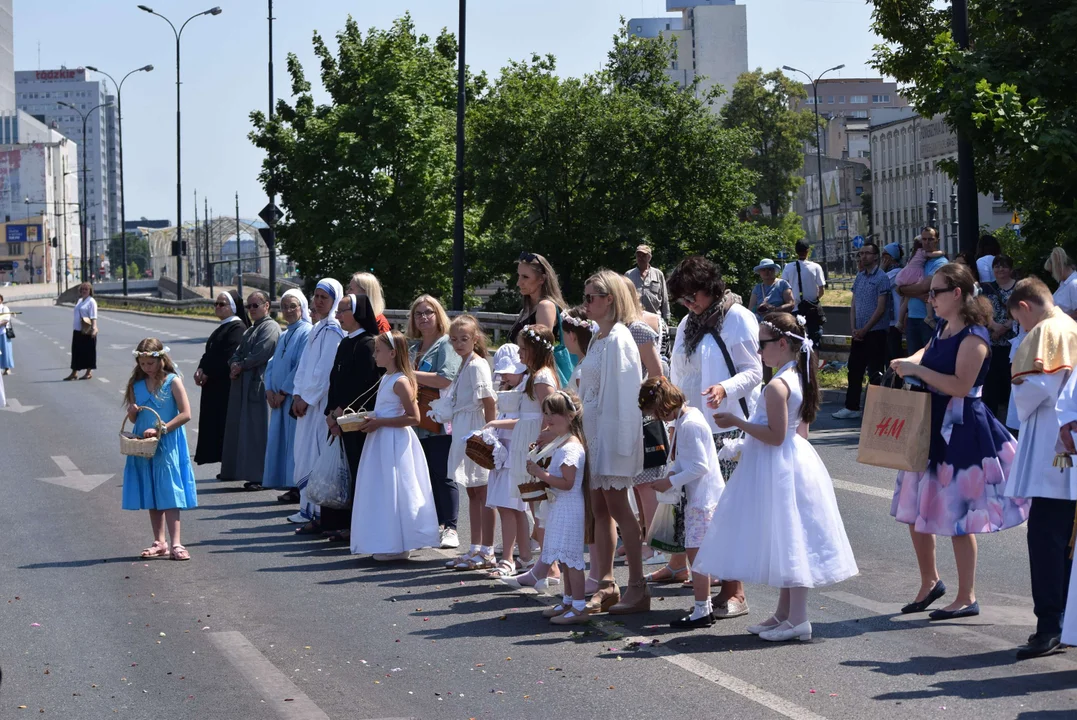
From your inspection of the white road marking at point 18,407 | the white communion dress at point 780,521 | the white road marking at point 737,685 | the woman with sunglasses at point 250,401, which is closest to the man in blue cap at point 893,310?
the woman with sunglasses at point 250,401

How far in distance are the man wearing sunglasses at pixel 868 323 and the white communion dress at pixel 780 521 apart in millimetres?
9759

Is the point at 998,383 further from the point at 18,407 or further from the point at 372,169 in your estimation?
the point at 372,169

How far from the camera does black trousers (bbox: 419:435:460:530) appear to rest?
35.3 ft

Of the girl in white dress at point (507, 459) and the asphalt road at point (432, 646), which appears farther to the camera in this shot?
the girl in white dress at point (507, 459)

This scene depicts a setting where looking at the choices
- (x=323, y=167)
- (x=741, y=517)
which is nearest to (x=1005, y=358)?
(x=741, y=517)

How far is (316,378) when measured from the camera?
11953 millimetres

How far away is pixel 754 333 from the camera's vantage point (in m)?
8.57

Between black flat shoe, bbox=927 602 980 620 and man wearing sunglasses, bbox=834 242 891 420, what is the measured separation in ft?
30.2

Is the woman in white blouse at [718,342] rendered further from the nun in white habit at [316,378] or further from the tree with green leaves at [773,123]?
the tree with green leaves at [773,123]

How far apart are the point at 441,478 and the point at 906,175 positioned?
10793 centimetres

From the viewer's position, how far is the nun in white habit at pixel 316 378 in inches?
467

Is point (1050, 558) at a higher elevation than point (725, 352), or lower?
lower

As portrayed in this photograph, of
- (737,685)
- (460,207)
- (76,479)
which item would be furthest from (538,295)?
(460,207)

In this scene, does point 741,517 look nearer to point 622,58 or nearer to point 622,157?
point 622,157
